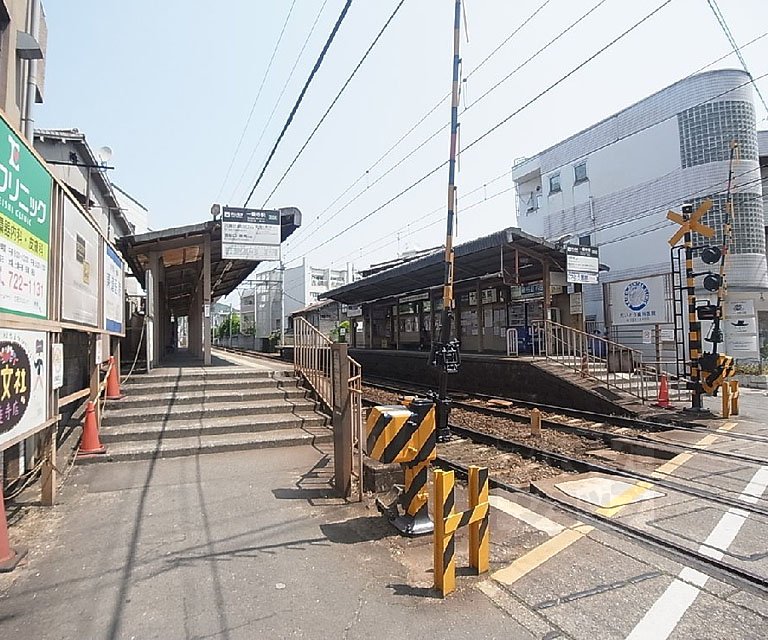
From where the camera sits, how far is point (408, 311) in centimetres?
2602

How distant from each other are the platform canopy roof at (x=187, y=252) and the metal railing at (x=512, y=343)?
7.61 m

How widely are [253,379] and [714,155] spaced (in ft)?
64.2

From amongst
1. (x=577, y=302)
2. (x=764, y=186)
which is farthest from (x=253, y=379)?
(x=764, y=186)

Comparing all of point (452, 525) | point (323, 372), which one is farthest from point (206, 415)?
point (452, 525)

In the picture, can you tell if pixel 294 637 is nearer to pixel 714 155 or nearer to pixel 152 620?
pixel 152 620

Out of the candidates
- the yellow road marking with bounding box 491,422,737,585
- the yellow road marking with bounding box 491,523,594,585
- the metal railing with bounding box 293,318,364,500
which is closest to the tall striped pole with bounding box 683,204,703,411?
the yellow road marking with bounding box 491,422,737,585

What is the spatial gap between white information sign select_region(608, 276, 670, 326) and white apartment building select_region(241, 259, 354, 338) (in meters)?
37.8

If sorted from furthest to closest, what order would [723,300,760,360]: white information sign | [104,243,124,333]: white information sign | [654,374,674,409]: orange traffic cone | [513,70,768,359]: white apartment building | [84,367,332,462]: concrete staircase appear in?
[513,70,768,359]: white apartment building
[723,300,760,360]: white information sign
[654,374,674,409]: orange traffic cone
[104,243,124,333]: white information sign
[84,367,332,462]: concrete staircase

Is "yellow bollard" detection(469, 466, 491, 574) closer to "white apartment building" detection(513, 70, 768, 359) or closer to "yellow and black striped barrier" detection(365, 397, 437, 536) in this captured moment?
"yellow and black striped barrier" detection(365, 397, 437, 536)

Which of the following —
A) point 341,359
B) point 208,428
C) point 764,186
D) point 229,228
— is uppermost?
point 764,186

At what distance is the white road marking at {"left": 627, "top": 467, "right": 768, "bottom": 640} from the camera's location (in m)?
A: 2.92

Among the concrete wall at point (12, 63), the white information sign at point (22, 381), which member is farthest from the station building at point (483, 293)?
the white information sign at point (22, 381)

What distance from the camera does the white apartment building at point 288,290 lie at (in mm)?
54969

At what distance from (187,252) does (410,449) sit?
12.2m
